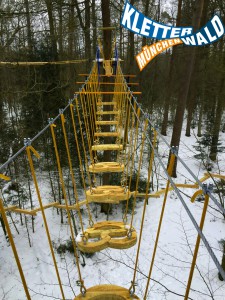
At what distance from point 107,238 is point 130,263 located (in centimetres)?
523

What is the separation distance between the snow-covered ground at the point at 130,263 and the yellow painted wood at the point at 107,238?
3.29 m

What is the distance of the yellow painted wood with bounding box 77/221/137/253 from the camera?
7.72ft

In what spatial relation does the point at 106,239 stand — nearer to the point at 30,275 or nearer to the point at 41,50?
the point at 30,275

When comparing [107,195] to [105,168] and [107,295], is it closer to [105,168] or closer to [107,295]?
[105,168]

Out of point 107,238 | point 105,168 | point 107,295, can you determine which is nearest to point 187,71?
point 105,168

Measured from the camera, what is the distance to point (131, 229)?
255 cm

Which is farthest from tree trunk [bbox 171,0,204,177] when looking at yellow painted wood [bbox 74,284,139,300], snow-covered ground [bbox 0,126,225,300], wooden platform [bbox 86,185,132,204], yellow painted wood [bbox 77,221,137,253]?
yellow painted wood [bbox 74,284,139,300]

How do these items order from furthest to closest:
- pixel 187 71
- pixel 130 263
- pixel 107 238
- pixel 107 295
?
pixel 187 71 → pixel 130 263 → pixel 107 238 → pixel 107 295

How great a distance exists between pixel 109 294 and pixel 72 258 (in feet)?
19.9

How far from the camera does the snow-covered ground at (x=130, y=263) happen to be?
6195mm

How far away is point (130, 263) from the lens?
7.06 m

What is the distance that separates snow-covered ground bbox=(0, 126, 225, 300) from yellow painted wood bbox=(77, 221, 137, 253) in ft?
10.8

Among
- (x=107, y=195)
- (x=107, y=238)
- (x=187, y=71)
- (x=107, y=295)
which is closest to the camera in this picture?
(x=107, y=295)

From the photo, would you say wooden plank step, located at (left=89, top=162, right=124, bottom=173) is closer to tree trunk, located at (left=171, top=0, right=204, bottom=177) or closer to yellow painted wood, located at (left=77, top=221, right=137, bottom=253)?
yellow painted wood, located at (left=77, top=221, right=137, bottom=253)
